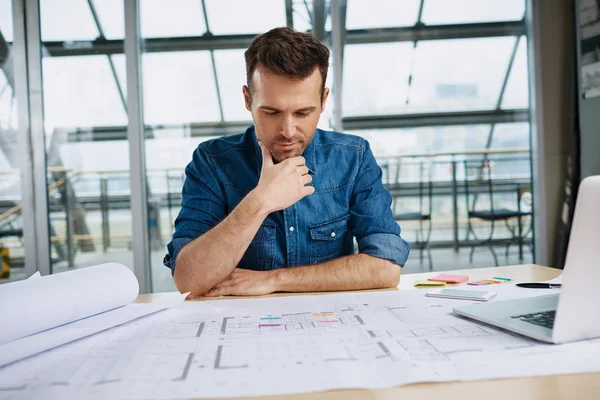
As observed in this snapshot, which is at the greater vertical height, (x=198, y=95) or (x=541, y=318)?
(x=198, y=95)

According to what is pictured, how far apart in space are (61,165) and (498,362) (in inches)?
126

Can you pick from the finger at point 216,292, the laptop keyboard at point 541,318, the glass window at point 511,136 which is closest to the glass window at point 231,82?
the glass window at point 511,136

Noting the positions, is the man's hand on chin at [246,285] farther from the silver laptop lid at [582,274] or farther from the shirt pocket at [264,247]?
the silver laptop lid at [582,274]

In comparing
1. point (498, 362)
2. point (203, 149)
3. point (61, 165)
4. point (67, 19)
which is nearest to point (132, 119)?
point (61, 165)

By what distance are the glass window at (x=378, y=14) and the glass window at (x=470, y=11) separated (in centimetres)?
11

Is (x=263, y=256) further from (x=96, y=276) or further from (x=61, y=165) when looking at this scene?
(x=61, y=165)

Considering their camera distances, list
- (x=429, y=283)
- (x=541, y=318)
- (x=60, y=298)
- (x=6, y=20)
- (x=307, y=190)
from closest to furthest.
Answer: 1. (x=541, y=318)
2. (x=60, y=298)
3. (x=429, y=283)
4. (x=307, y=190)
5. (x=6, y=20)

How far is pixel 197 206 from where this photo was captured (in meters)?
1.42

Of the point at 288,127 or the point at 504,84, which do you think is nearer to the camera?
the point at 288,127

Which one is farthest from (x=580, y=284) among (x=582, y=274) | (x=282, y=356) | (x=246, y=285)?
(x=246, y=285)

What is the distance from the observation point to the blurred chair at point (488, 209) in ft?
11.2

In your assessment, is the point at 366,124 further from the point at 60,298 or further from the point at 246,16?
the point at 60,298

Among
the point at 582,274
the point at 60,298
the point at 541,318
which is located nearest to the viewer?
the point at 582,274

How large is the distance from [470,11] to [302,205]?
A: 2.53 m
